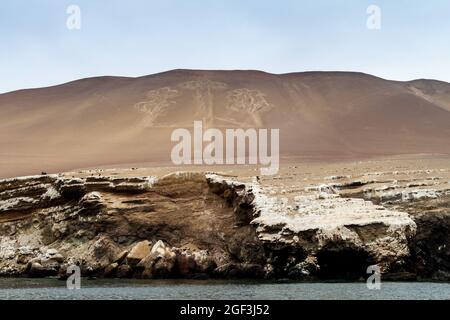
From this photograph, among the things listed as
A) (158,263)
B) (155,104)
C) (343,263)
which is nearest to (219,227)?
(158,263)

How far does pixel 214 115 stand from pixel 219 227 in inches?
2616

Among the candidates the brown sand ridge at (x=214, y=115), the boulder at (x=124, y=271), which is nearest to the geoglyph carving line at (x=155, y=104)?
the brown sand ridge at (x=214, y=115)

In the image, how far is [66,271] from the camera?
40531mm

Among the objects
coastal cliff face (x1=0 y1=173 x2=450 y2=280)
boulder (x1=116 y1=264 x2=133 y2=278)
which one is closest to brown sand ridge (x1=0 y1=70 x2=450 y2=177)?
coastal cliff face (x1=0 y1=173 x2=450 y2=280)

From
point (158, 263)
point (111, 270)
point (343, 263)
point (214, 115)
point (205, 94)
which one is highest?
point (205, 94)

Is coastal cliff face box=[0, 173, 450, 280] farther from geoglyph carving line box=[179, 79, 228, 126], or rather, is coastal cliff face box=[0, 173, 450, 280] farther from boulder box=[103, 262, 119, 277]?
geoglyph carving line box=[179, 79, 228, 126]

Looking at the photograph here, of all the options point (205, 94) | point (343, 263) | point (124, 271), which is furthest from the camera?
point (205, 94)

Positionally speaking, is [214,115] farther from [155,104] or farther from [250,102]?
[155,104]

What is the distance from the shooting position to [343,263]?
1373 inches

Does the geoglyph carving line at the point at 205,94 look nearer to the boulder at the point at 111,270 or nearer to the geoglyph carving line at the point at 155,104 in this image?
the geoglyph carving line at the point at 155,104

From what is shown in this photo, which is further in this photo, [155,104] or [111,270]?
[155,104]

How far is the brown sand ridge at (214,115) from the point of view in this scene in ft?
318
